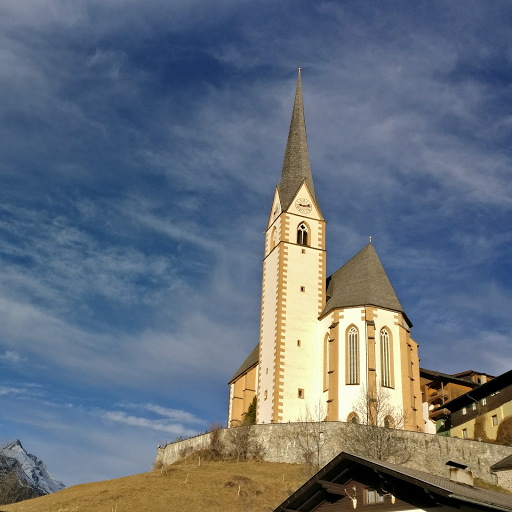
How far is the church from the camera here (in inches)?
1924

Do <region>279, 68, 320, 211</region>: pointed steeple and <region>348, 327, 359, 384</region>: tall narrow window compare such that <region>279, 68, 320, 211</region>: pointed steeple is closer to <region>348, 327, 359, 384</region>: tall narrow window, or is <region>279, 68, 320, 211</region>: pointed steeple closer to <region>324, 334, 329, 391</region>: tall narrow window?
<region>324, 334, 329, 391</region>: tall narrow window

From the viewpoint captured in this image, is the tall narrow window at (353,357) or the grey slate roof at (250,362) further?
the grey slate roof at (250,362)

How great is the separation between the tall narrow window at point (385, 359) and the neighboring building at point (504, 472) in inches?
409

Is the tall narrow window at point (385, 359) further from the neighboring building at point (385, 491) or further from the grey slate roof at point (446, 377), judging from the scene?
the neighboring building at point (385, 491)

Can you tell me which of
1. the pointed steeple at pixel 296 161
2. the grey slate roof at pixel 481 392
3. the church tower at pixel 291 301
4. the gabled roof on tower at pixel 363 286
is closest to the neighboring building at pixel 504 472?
the grey slate roof at pixel 481 392

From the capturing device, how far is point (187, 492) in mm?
34844

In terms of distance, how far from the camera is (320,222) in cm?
6034

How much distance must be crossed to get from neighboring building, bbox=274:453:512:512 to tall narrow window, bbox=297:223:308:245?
1517 inches

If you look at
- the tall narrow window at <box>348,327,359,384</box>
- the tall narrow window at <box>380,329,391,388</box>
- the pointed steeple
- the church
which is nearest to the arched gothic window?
the church

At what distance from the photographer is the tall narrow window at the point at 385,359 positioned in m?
48.8

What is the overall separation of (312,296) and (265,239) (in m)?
9.97

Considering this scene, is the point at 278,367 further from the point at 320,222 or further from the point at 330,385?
the point at 320,222

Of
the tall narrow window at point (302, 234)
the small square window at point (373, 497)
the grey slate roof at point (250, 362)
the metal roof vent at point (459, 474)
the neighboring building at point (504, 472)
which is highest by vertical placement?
the tall narrow window at point (302, 234)

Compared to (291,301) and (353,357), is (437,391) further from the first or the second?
(291,301)
